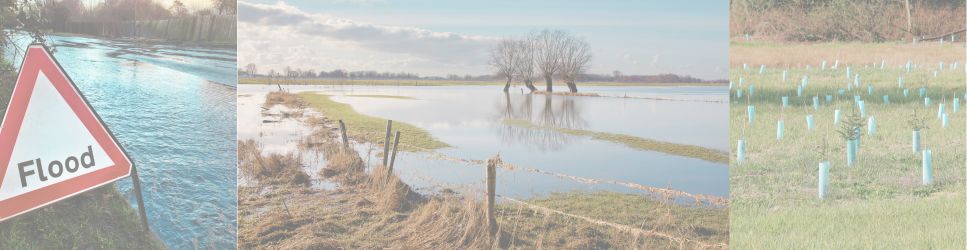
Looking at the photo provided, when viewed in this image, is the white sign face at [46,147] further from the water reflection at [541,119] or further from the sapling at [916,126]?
the sapling at [916,126]

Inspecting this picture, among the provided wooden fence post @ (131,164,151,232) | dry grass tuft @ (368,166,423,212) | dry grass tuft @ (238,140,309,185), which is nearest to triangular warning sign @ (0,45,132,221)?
wooden fence post @ (131,164,151,232)

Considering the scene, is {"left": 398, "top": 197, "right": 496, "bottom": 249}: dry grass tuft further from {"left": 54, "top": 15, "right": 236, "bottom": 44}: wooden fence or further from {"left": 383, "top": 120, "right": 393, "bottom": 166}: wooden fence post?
{"left": 54, "top": 15, "right": 236, "bottom": 44}: wooden fence

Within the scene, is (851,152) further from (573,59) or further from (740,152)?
(573,59)

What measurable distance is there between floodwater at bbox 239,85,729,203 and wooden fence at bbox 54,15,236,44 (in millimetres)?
1464

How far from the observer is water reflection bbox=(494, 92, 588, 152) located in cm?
669

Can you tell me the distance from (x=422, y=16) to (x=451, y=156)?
Result: 1037 mm

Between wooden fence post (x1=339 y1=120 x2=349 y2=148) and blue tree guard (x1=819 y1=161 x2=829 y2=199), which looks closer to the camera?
wooden fence post (x1=339 y1=120 x2=349 y2=148)

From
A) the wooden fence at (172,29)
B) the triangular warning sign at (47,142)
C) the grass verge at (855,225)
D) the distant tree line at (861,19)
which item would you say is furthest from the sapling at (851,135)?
the triangular warning sign at (47,142)

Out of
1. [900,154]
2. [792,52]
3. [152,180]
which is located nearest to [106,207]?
[152,180]

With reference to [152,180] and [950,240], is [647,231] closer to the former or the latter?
[950,240]

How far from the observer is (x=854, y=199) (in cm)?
771

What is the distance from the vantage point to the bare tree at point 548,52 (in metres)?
6.64

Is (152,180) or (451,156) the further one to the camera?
(451,156)

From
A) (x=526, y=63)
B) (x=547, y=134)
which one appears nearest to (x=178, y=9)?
(x=526, y=63)
